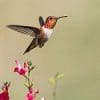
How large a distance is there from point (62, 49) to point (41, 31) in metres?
0.15

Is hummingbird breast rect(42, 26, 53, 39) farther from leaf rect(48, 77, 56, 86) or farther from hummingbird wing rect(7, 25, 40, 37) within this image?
leaf rect(48, 77, 56, 86)

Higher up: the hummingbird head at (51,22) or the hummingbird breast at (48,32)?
the hummingbird head at (51,22)

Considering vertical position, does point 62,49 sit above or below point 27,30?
below

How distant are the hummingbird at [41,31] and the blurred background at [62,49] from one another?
2 centimetres

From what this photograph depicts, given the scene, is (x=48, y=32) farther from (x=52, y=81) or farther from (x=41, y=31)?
(x=52, y=81)

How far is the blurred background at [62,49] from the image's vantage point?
192 centimetres

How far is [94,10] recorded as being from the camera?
1.94 meters

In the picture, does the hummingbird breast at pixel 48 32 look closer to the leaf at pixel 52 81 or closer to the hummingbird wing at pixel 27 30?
the hummingbird wing at pixel 27 30

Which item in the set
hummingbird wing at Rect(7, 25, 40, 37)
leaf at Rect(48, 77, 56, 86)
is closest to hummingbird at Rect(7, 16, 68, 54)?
hummingbird wing at Rect(7, 25, 40, 37)

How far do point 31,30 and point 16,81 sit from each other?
0.28 meters

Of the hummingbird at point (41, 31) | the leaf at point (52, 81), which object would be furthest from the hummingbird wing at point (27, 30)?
the leaf at point (52, 81)

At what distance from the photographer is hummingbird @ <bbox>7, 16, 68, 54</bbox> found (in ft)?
6.39

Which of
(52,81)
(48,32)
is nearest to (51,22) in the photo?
(48,32)

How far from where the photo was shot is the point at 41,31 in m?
1.96
